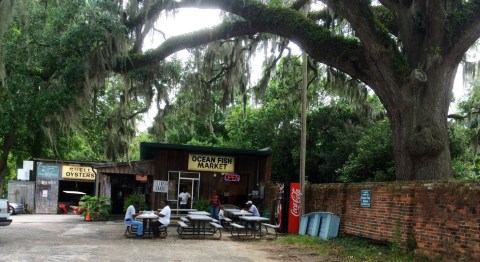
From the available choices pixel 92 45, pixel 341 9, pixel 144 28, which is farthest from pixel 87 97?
pixel 341 9

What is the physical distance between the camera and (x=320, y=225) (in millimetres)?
14625

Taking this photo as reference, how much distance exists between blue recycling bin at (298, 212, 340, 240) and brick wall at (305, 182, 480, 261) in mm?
224

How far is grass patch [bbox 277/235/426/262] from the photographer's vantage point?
10258 mm

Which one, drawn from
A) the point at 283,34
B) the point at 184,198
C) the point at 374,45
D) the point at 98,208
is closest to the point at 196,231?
the point at 184,198

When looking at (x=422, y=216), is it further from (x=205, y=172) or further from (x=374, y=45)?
(x=205, y=172)

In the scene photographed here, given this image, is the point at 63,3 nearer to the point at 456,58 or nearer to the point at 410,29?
the point at 410,29

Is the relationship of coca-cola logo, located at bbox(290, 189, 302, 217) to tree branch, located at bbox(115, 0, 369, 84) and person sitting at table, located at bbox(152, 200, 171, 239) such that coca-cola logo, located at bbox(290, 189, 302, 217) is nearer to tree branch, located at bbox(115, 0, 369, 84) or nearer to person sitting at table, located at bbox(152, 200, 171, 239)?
person sitting at table, located at bbox(152, 200, 171, 239)

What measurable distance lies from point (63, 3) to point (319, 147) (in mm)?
13078

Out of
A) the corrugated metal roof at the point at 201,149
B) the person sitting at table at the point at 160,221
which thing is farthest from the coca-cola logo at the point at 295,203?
the corrugated metal roof at the point at 201,149

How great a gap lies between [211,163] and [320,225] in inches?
354

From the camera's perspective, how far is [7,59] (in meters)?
14.6

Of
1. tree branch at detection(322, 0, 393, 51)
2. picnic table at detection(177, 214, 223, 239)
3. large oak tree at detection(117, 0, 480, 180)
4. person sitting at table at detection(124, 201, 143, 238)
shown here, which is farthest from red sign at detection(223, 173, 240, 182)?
tree branch at detection(322, 0, 393, 51)

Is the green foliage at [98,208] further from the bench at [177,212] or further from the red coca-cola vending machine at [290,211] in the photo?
the red coca-cola vending machine at [290,211]

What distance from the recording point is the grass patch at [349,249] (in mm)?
10258
